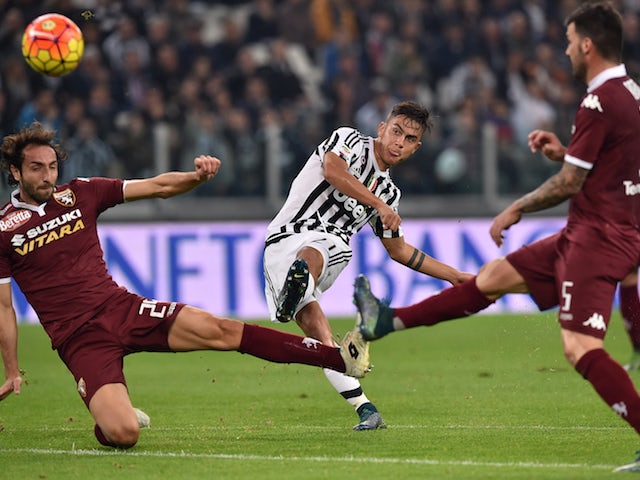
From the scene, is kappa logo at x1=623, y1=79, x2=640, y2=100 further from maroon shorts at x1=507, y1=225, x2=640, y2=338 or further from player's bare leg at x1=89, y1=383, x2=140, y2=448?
player's bare leg at x1=89, y1=383, x2=140, y2=448

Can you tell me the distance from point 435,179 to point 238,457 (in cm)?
995

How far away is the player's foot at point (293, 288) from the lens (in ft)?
24.9

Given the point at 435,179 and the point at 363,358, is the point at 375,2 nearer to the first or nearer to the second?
the point at 435,179

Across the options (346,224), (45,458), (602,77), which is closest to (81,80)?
(346,224)

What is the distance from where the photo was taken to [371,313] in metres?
6.72

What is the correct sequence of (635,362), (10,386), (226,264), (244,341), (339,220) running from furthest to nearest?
(226,264), (635,362), (339,220), (244,341), (10,386)

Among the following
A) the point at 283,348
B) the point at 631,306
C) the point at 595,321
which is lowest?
the point at 631,306

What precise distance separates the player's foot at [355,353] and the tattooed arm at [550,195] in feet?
3.89

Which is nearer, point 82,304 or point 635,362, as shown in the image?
point 82,304

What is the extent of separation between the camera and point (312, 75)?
63.4 feet

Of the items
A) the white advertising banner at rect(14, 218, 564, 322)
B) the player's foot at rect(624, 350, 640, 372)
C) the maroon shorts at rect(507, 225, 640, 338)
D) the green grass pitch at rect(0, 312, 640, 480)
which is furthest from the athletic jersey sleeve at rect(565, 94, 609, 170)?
the white advertising banner at rect(14, 218, 564, 322)

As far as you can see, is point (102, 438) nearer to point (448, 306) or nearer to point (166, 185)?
point (166, 185)

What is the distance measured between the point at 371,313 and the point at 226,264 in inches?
348

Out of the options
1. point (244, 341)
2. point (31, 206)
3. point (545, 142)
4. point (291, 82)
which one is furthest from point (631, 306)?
point (291, 82)
